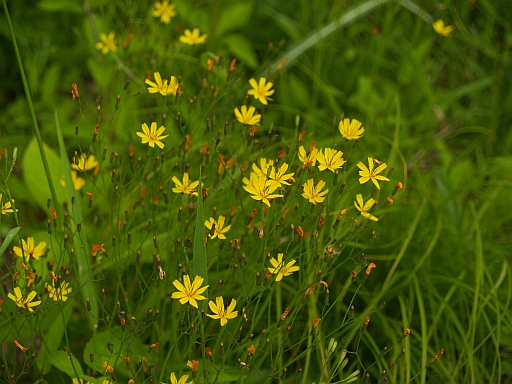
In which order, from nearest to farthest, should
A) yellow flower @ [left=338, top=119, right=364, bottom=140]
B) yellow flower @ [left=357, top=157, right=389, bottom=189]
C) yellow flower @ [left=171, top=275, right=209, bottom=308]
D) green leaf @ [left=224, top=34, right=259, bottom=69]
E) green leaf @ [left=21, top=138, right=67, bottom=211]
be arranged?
1. yellow flower @ [left=171, top=275, right=209, bottom=308]
2. yellow flower @ [left=357, top=157, right=389, bottom=189]
3. yellow flower @ [left=338, top=119, right=364, bottom=140]
4. green leaf @ [left=21, top=138, right=67, bottom=211]
5. green leaf @ [left=224, top=34, right=259, bottom=69]

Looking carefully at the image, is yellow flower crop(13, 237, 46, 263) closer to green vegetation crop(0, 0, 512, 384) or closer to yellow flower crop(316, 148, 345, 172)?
green vegetation crop(0, 0, 512, 384)

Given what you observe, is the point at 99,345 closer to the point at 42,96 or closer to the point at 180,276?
the point at 180,276

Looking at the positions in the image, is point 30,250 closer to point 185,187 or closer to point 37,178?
point 185,187

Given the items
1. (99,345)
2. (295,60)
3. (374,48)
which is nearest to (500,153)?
(374,48)

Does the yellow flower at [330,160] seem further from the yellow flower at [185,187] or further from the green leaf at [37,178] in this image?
the green leaf at [37,178]

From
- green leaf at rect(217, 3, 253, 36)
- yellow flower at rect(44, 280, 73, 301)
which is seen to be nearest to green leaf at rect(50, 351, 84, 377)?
yellow flower at rect(44, 280, 73, 301)
